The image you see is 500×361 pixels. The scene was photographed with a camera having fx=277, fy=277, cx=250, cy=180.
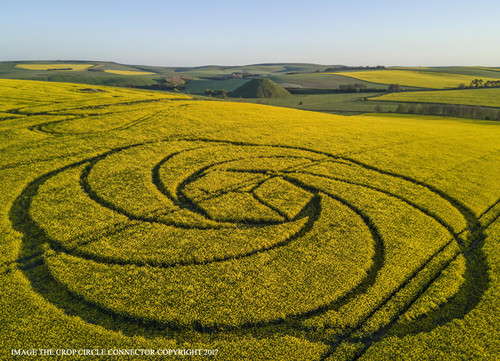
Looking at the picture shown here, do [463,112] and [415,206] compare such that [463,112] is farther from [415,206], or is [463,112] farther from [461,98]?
[415,206]

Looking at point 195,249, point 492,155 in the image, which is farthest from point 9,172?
point 492,155

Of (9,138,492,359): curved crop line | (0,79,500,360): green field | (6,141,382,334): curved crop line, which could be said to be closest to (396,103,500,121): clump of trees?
(0,79,500,360): green field

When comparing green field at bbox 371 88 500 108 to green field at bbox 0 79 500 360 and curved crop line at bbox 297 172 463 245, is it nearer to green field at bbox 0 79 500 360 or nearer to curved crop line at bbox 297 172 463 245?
green field at bbox 0 79 500 360

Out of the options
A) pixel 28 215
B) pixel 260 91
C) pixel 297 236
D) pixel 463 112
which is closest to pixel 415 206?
pixel 297 236

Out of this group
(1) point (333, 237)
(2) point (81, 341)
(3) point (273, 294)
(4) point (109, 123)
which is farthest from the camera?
(4) point (109, 123)

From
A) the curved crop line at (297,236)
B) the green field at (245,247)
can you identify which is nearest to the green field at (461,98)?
the green field at (245,247)

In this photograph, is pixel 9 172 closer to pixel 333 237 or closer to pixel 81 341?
pixel 81 341

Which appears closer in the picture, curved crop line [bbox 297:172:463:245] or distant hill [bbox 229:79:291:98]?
curved crop line [bbox 297:172:463:245]
